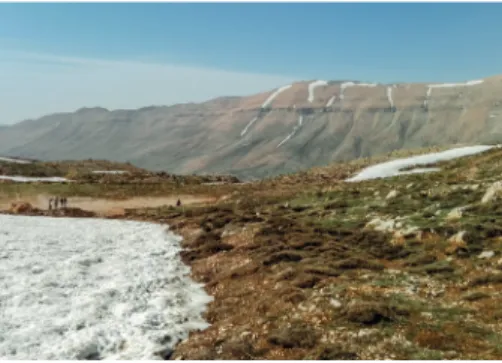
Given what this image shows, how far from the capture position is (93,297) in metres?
19.9

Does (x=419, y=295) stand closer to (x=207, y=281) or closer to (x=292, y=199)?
(x=207, y=281)

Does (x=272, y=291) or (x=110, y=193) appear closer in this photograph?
(x=272, y=291)

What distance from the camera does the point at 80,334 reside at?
15.8m

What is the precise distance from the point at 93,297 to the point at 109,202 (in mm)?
46124

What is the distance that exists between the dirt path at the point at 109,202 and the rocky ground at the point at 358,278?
859 inches

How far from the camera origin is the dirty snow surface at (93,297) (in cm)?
1516

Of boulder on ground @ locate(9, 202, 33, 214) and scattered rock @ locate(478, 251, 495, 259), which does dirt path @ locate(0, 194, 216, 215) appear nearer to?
boulder on ground @ locate(9, 202, 33, 214)

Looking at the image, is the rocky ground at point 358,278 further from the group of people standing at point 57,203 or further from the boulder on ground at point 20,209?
the group of people standing at point 57,203

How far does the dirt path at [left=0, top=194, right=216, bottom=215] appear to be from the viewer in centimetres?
5967

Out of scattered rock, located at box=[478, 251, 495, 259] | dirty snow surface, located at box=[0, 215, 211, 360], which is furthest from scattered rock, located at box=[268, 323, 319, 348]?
scattered rock, located at box=[478, 251, 495, 259]

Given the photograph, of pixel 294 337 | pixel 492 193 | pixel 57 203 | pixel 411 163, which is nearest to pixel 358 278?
pixel 294 337

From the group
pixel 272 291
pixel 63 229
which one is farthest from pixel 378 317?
pixel 63 229

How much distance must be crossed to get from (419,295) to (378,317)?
339 cm

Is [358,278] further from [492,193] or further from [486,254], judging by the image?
[492,193]
